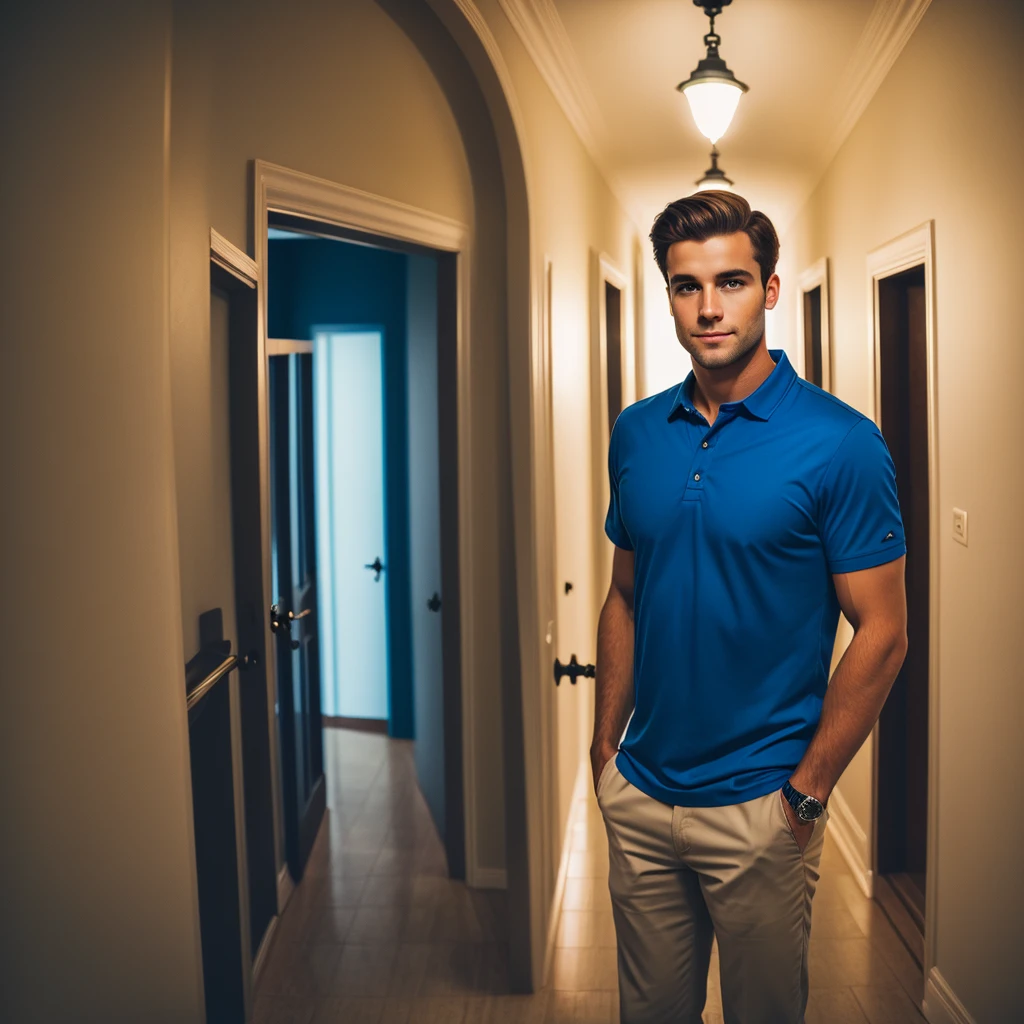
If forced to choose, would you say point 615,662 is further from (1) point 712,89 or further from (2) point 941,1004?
(1) point 712,89

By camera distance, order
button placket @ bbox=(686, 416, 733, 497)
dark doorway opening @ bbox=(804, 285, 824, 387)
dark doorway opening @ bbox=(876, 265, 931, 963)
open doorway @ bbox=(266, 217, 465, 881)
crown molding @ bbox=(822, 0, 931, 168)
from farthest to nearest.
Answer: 1. dark doorway opening @ bbox=(804, 285, 824, 387)
2. open doorway @ bbox=(266, 217, 465, 881)
3. dark doorway opening @ bbox=(876, 265, 931, 963)
4. crown molding @ bbox=(822, 0, 931, 168)
5. button placket @ bbox=(686, 416, 733, 497)

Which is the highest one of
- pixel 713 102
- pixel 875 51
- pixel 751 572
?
pixel 875 51

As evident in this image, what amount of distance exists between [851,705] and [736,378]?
1.79ft

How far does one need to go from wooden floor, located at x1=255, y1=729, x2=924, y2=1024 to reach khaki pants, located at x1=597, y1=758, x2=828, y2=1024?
3.03ft

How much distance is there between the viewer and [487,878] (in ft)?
10.8

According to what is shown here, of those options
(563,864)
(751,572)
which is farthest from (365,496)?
(751,572)

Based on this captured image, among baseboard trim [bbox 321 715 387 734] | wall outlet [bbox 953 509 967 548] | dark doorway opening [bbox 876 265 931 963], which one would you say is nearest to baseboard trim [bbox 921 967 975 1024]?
dark doorway opening [bbox 876 265 931 963]

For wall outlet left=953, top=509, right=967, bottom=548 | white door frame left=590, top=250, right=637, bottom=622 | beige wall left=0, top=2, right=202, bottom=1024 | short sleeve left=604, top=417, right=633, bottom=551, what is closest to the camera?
beige wall left=0, top=2, right=202, bottom=1024

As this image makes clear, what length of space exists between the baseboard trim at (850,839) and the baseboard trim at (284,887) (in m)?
1.75

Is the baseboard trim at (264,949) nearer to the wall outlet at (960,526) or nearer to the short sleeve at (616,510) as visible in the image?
the short sleeve at (616,510)

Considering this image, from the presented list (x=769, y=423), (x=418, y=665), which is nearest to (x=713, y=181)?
(x=418, y=665)

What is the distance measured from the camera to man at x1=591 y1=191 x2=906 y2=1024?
60.7 inches

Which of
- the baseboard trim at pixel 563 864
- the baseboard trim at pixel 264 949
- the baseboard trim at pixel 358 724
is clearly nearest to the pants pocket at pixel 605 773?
the baseboard trim at pixel 563 864

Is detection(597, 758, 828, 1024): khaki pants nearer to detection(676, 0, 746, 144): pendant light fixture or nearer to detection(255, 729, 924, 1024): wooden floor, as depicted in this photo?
detection(255, 729, 924, 1024): wooden floor
